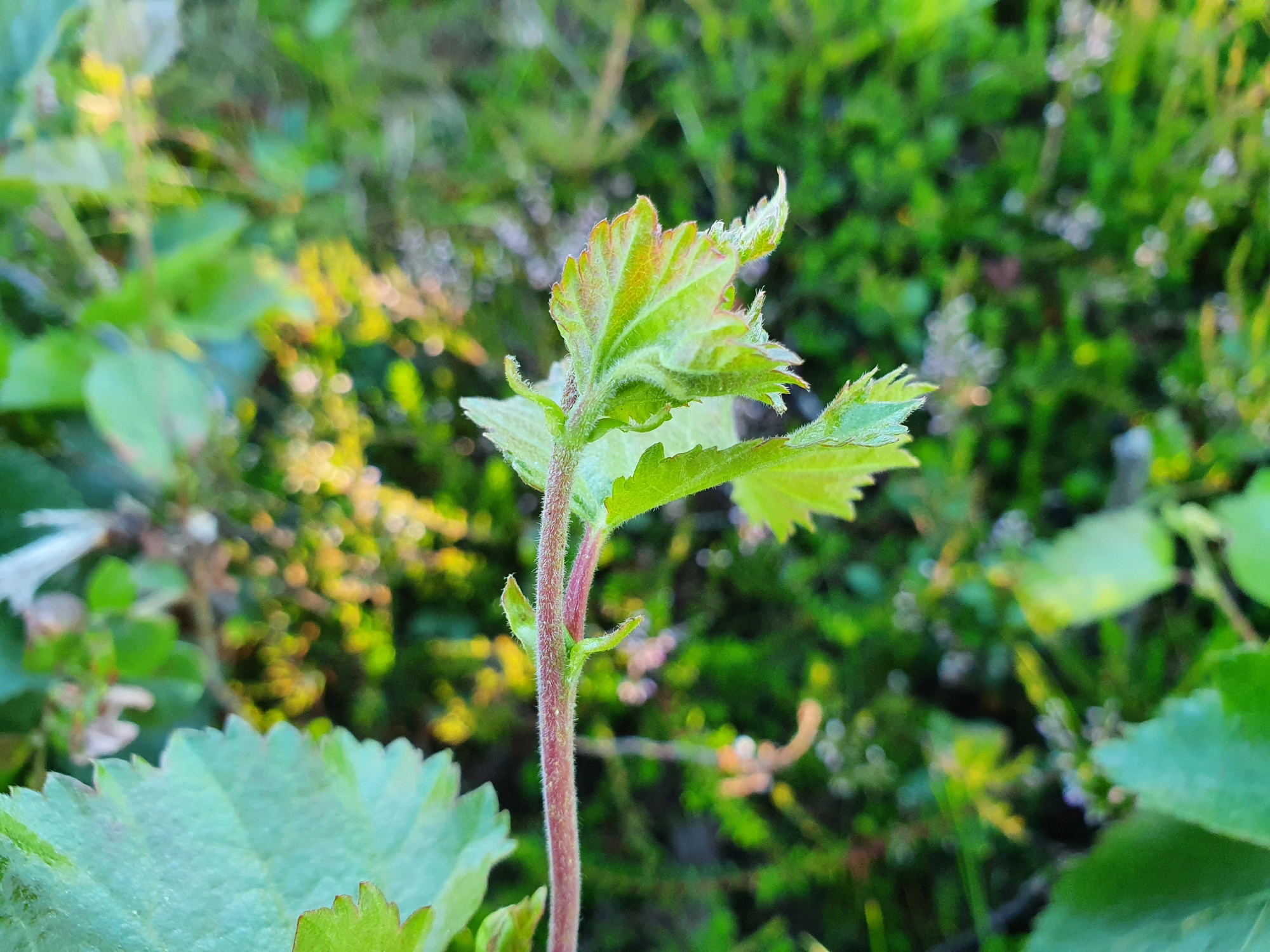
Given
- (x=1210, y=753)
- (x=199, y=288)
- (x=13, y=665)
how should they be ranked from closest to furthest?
(x=1210, y=753) < (x=13, y=665) < (x=199, y=288)

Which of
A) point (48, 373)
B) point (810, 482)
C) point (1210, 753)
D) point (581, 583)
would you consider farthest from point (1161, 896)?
point (48, 373)

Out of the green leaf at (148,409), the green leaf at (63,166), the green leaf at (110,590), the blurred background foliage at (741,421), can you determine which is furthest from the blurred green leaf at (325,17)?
the green leaf at (110,590)

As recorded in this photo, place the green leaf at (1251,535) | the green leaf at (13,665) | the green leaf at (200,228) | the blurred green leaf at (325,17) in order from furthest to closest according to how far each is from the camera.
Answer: the blurred green leaf at (325,17)
the green leaf at (200,228)
the green leaf at (1251,535)
the green leaf at (13,665)

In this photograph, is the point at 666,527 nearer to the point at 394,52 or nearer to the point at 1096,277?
the point at 1096,277

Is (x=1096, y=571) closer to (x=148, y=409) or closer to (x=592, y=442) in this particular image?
(x=592, y=442)

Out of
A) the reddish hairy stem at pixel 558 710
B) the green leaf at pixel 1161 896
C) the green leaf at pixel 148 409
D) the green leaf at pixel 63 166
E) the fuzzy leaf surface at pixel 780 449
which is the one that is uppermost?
the green leaf at pixel 63 166

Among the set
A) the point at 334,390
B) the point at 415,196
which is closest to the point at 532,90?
the point at 415,196

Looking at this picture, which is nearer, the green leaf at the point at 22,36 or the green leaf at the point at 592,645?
the green leaf at the point at 592,645

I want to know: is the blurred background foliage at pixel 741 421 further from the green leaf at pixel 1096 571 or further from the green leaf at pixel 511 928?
the green leaf at pixel 511 928

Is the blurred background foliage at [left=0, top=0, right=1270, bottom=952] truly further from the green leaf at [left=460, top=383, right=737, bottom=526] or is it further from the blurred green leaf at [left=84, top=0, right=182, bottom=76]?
the green leaf at [left=460, top=383, right=737, bottom=526]
